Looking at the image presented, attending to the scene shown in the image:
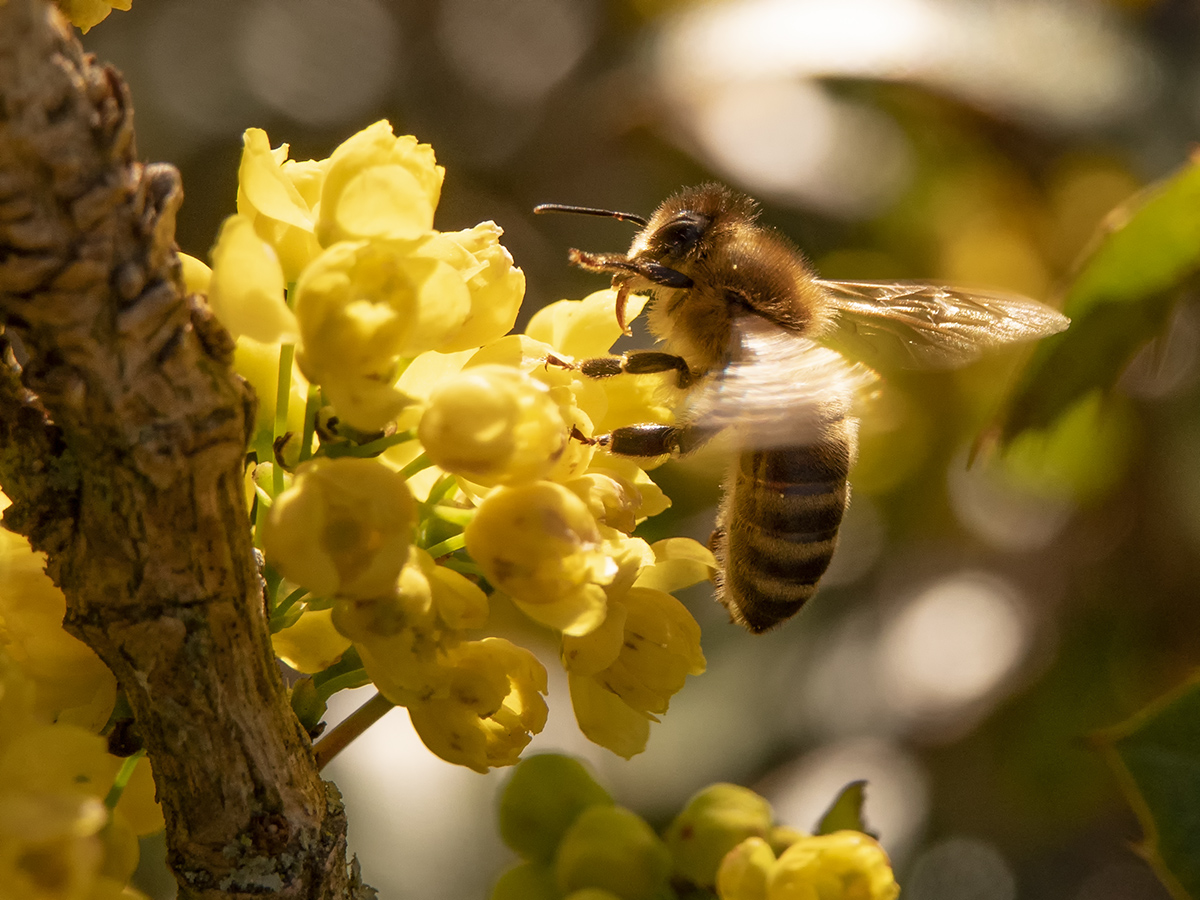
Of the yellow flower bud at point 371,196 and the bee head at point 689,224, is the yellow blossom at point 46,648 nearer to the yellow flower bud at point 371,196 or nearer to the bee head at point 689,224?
the yellow flower bud at point 371,196

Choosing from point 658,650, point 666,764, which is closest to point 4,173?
point 658,650

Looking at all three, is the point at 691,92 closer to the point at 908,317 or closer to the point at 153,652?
the point at 908,317

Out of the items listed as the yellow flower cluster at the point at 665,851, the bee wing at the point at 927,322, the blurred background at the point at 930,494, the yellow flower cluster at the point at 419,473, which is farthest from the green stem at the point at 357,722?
the blurred background at the point at 930,494

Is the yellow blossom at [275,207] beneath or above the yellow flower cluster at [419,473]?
above

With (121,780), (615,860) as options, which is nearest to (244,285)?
(121,780)

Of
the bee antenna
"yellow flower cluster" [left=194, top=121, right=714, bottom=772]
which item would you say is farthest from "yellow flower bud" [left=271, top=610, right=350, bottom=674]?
the bee antenna

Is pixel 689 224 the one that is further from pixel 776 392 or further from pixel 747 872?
pixel 747 872

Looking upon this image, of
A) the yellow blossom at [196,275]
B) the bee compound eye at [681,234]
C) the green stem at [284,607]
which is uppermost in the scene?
the yellow blossom at [196,275]
